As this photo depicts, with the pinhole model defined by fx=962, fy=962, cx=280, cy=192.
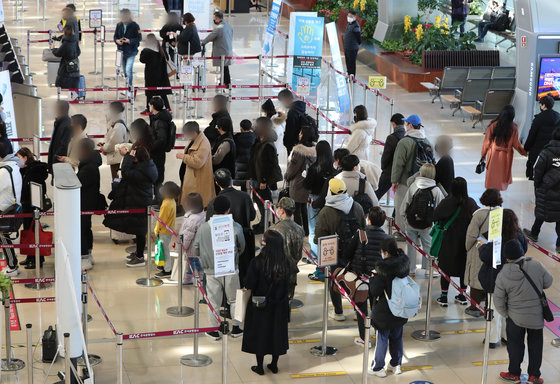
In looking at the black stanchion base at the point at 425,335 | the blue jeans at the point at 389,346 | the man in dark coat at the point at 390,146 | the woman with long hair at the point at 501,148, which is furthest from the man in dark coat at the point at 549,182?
the blue jeans at the point at 389,346

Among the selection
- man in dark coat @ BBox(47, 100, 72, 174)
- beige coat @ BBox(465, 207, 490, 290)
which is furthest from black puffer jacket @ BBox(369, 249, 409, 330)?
man in dark coat @ BBox(47, 100, 72, 174)

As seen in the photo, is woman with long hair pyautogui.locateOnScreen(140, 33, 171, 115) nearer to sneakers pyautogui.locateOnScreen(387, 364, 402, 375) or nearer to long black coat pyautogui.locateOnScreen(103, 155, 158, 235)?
long black coat pyautogui.locateOnScreen(103, 155, 158, 235)

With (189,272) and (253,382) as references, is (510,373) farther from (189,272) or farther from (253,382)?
(189,272)

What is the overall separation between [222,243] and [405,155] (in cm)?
389

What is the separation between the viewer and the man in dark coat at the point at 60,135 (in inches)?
482

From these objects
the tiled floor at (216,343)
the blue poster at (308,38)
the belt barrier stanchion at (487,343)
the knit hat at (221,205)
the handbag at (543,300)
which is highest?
the blue poster at (308,38)

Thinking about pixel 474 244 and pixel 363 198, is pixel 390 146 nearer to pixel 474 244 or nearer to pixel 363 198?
pixel 363 198

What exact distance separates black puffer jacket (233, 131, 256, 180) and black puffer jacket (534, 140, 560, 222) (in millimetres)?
3619

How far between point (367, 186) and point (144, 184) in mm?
2553

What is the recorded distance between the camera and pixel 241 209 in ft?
31.9

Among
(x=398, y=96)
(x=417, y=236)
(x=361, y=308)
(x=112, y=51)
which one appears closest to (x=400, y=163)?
(x=417, y=236)

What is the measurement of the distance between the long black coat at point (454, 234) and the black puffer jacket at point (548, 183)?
2.23m

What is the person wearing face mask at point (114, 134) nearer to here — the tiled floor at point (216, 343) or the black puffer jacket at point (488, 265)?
the tiled floor at point (216, 343)

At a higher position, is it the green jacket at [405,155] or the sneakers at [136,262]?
the green jacket at [405,155]
